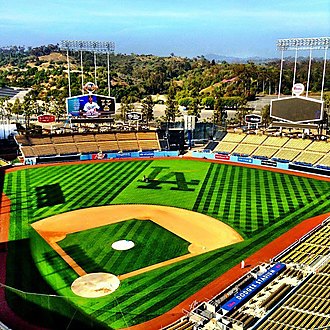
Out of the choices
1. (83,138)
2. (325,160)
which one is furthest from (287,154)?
(83,138)

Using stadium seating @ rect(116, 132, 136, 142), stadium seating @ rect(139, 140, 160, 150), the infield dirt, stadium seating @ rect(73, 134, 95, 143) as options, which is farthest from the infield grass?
stadium seating @ rect(116, 132, 136, 142)

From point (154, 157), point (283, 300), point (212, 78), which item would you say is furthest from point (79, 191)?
point (212, 78)

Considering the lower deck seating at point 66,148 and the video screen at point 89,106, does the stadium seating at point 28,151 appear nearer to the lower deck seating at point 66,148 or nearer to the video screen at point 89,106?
the lower deck seating at point 66,148

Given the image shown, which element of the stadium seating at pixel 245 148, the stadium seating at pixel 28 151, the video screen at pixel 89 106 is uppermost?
the video screen at pixel 89 106

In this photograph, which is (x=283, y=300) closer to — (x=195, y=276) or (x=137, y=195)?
(x=195, y=276)

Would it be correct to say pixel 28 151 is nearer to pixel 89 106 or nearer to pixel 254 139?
pixel 89 106

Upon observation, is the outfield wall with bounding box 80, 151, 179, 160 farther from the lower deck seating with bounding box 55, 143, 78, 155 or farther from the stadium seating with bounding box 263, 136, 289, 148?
the stadium seating with bounding box 263, 136, 289, 148

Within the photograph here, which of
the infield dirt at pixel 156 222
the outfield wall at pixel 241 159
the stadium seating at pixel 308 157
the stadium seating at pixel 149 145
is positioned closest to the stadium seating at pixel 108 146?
the stadium seating at pixel 149 145

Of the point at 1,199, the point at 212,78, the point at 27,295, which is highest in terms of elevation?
the point at 212,78
